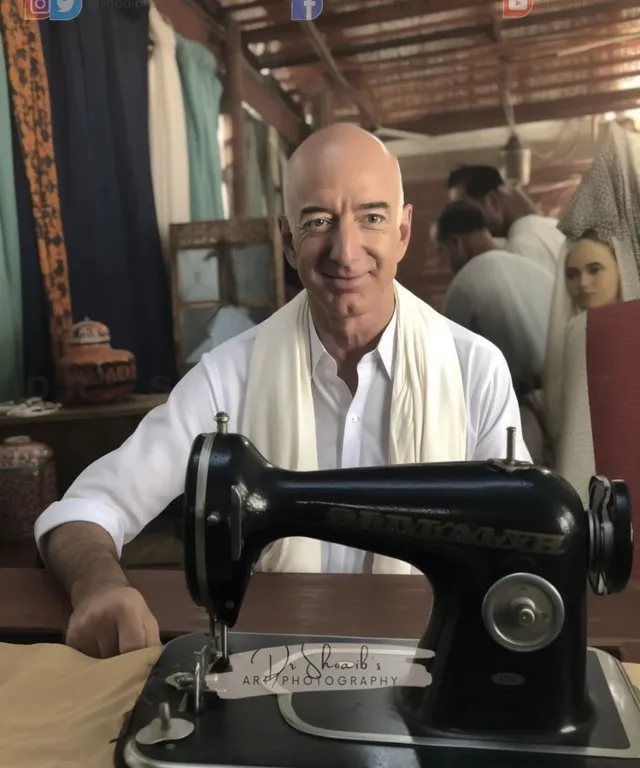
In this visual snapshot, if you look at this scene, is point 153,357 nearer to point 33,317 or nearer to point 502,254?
point 33,317

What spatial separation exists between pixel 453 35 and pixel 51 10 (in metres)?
→ 0.89

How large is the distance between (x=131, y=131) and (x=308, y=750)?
4.54 ft

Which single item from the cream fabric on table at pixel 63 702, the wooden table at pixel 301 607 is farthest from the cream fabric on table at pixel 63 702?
the wooden table at pixel 301 607

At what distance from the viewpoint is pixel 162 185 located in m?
1.60

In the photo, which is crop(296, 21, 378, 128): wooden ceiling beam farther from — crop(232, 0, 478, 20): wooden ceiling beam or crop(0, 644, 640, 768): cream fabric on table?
crop(0, 644, 640, 768): cream fabric on table

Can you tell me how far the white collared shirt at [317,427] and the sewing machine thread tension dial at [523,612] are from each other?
2.05 feet

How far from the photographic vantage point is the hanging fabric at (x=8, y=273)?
155 cm

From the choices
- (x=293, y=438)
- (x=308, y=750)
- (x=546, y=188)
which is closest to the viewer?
(x=308, y=750)

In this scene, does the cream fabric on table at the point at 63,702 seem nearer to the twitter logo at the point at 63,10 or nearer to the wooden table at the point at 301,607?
the wooden table at the point at 301,607

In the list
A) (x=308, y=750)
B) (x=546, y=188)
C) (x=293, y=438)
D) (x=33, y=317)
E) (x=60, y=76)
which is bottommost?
(x=308, y=750)

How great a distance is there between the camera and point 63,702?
2.35ft

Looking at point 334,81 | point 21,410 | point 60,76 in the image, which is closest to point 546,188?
point 334,81

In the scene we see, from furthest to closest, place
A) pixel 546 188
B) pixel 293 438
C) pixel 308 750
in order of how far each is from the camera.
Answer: pixel 546 188 → pixel 293 438 → pixel 308 750

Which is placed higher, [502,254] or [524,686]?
[502,254]
